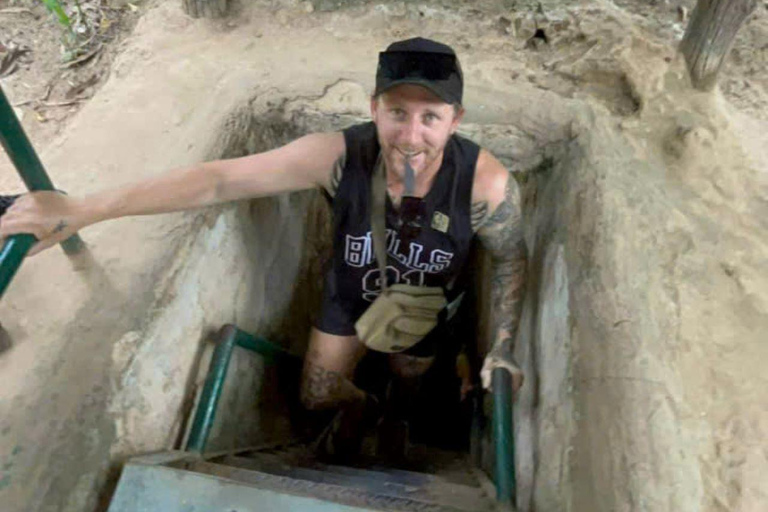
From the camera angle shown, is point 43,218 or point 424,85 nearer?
point 43,218

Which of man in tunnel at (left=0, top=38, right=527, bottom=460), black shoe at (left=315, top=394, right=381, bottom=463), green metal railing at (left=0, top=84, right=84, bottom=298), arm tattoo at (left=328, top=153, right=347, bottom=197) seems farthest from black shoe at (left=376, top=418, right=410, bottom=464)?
green metal railing at (left=0, top=84, right=84, bottom=298)

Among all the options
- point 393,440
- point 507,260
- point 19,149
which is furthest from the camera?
point 393,440

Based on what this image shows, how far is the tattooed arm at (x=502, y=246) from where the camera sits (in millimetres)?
2021

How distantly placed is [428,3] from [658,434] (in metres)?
1.96

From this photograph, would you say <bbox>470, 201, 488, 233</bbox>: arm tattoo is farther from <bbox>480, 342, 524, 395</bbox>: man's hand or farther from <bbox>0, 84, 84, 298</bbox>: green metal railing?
<bbox>0, 84, 84, 298</bbox>: green metal railing

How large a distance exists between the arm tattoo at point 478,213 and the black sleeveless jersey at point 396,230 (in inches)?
0.6

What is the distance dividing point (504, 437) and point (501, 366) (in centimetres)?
21

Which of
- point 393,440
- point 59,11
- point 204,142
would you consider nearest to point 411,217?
point 204,142

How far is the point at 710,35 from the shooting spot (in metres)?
2.30

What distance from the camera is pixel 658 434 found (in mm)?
1509

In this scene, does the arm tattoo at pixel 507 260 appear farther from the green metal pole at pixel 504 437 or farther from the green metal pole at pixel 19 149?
the green metal pole at pixel 19 149

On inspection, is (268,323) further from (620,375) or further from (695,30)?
(695,30)

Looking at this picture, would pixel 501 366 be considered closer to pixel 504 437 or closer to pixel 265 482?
pixel 504 437

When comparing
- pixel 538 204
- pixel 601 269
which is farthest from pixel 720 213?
pixel 538 204
